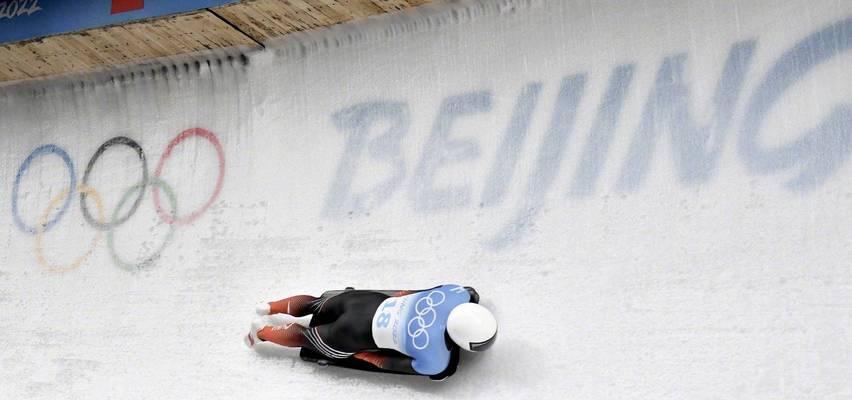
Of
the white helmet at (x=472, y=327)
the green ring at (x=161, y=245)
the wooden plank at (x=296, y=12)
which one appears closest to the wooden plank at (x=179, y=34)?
the wooden plank at (x=296, y=12)

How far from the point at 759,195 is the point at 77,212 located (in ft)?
12.2

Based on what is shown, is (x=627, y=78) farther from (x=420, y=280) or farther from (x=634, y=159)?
(x=420, y=280)

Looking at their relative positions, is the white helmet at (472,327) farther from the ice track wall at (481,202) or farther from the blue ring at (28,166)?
the blue ring at (28,166)

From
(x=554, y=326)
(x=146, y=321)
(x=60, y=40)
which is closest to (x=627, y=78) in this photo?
(x=554, y=326)

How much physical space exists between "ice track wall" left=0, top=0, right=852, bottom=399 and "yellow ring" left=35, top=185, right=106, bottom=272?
0.06ft

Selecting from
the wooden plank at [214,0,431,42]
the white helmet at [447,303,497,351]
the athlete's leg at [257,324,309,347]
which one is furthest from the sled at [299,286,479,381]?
the wooden plank at [214,0,431,42]

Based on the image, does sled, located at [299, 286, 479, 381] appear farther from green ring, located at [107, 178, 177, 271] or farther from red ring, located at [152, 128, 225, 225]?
green ring, located at [107, 178, 177, 271]

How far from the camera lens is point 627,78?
3.66 meters

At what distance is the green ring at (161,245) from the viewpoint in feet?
15.8

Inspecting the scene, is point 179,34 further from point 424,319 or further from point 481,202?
point 424,319

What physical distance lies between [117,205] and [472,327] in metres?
2.65

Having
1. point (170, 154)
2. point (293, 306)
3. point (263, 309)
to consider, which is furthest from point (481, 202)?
point (170, 154)

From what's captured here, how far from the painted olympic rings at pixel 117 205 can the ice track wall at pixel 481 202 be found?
0.05 ft

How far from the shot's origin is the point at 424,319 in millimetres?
3424
